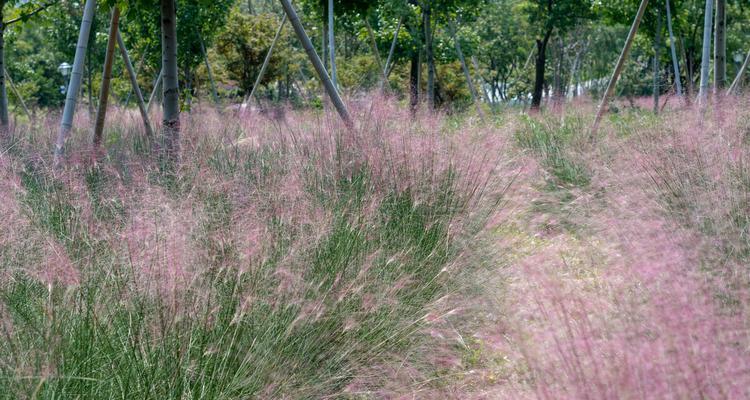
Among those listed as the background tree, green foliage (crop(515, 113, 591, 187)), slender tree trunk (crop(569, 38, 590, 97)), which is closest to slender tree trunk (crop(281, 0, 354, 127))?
green foliage (crop(515, 113, 591, 187))

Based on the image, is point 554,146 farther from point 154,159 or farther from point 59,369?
point 59,369

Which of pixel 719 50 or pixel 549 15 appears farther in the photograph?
pixel 549 15

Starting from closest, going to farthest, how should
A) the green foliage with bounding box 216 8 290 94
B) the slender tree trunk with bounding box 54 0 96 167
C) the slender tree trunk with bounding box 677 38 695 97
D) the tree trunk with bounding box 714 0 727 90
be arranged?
the slender tree trunk with bounding box 54 0 96 167
the slender tree trunk with bounding box 677 38 695 97
the tree trunk with bounding box 714 0 727 90
the green foliage with bounding box 216 8 290 94

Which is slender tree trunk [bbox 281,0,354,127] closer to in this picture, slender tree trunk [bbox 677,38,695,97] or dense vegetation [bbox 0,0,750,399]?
dense vegetation [bbox 0,0,750,399]

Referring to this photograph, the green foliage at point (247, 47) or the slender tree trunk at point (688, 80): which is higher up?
the green foliage at point (247, 47)

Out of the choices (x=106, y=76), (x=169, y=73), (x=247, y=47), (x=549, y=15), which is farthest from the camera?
(x=247, y=47)

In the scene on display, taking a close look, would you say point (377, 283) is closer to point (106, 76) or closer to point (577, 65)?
point (106, 76)

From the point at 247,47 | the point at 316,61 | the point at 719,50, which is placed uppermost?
the point at 247,47

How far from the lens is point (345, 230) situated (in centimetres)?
298

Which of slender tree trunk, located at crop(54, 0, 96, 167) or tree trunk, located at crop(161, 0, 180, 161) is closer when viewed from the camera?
tree trunk, located at crop(161, 0, 180, 161)

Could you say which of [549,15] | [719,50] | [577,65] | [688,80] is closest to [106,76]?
[719,50]

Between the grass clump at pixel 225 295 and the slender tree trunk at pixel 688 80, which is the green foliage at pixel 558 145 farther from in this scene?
the grass clump at pixel 225 295

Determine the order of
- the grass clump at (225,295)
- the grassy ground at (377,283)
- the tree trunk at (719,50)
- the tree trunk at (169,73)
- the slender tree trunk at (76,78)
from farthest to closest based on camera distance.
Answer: the tree trunk at (719,50), the slender tree trunk at (76,78), the tree trunk at (169,73), the grass clump at (225,295), the grassy ground at (377,283)

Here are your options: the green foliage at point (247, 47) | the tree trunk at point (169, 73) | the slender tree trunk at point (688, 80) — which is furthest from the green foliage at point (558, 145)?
the green foliage at point (247, 47)
